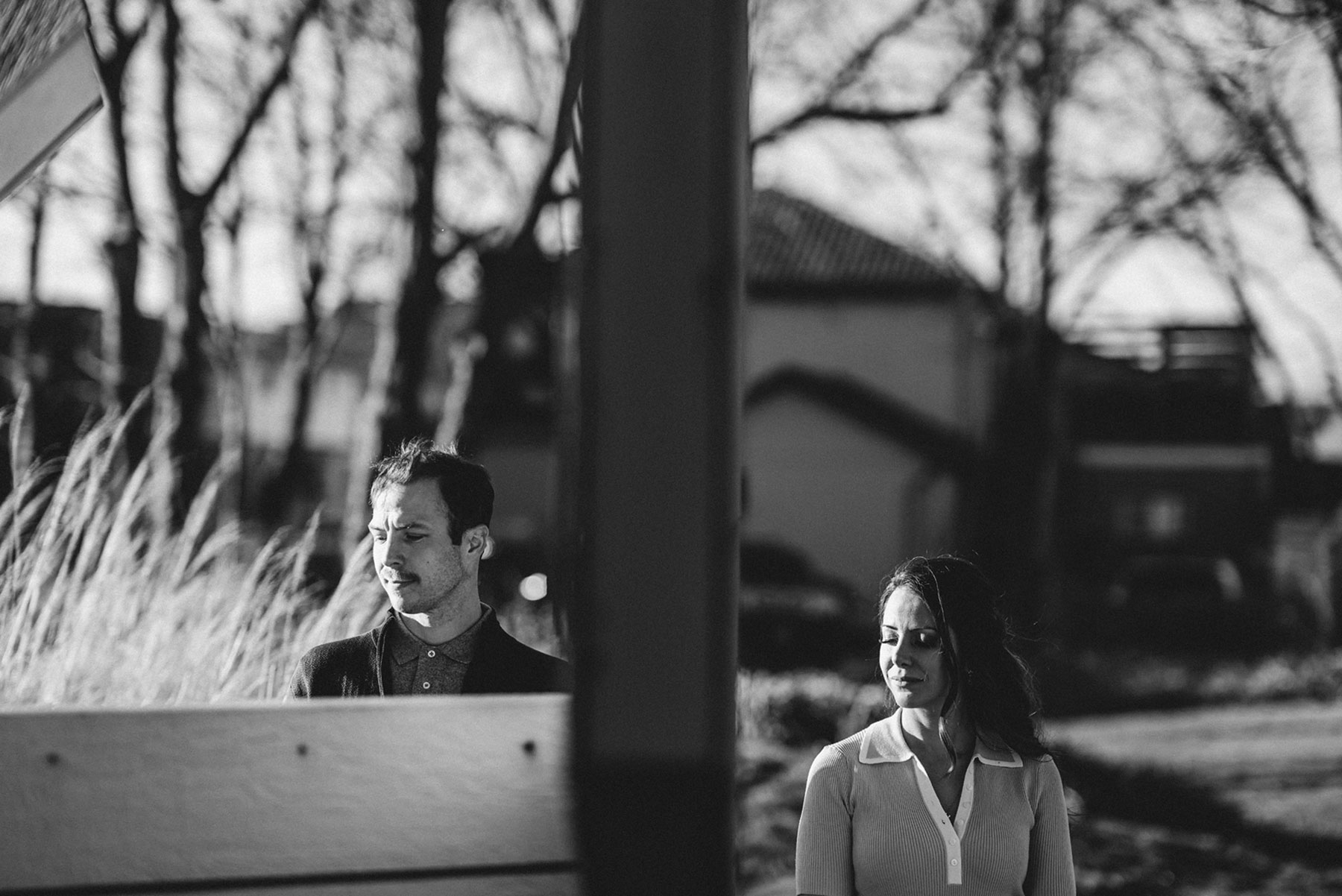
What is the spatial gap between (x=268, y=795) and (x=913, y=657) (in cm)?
117

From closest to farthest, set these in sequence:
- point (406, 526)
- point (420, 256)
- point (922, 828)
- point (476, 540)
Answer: point (922, 828) → point (406, 526) → point (476, 540) → point (420, 256)

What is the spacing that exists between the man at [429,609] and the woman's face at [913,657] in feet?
1.85

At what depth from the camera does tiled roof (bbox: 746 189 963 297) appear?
3005 centimetres

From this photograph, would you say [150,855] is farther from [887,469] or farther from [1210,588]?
[887,469]

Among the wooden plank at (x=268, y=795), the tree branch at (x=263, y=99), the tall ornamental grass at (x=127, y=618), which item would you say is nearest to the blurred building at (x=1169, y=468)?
the tree branch at (x=263, y=99)

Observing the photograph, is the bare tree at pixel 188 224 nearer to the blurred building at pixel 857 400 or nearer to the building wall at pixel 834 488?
the blurred building at pixel 857 400

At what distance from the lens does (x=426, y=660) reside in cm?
258

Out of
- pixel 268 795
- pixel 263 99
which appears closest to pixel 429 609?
pixel 268 795

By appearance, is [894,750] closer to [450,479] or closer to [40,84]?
[450,479]

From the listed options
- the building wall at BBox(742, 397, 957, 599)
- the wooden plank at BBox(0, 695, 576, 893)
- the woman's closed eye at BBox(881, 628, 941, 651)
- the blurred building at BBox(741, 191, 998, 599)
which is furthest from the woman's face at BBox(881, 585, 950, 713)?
the building wall at BBox(742, 397, 957, 599)

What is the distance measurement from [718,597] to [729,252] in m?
0.30

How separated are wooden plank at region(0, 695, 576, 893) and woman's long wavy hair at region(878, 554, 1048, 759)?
100 centimetres

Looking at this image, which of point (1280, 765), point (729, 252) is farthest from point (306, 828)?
point (1280, 765)

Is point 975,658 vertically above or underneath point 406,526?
underneath
